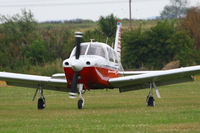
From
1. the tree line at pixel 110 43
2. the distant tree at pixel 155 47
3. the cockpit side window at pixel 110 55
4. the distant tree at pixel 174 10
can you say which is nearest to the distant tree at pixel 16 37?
the tree line at pixel 110 43

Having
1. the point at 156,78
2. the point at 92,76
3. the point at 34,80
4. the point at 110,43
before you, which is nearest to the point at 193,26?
the point at 110,43

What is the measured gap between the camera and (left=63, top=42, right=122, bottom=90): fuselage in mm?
16047

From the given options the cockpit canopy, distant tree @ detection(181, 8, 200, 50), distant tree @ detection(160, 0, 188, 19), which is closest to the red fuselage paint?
the cockpit canopy

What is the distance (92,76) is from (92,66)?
447 millimetres

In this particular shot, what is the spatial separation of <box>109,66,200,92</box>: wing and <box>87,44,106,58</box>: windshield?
1.01 metres

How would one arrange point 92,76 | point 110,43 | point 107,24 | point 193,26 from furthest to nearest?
point 193,26 → point 107,24 → point 110,43 → point 92,76

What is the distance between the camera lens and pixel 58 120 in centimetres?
1239

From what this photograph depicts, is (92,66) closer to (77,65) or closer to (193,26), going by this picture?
(77,65)

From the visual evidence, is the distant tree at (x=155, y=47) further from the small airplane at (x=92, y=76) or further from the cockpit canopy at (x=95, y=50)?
the cockpit canopy at (x=95, y=50)

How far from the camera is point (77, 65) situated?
1581 cm

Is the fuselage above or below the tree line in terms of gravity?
above

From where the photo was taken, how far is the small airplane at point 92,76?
16.2 metres

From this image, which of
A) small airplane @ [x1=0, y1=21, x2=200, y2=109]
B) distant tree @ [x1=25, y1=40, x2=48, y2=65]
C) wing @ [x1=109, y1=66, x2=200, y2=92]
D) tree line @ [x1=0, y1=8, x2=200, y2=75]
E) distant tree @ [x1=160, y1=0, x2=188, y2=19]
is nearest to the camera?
small airplane @ [x1=0, y1=21, x2=200, y2=109]

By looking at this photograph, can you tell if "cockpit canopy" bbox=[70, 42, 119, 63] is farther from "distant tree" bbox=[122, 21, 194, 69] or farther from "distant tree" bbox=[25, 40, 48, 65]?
"distant tree" bbox=[25, 40, 48, 65]
